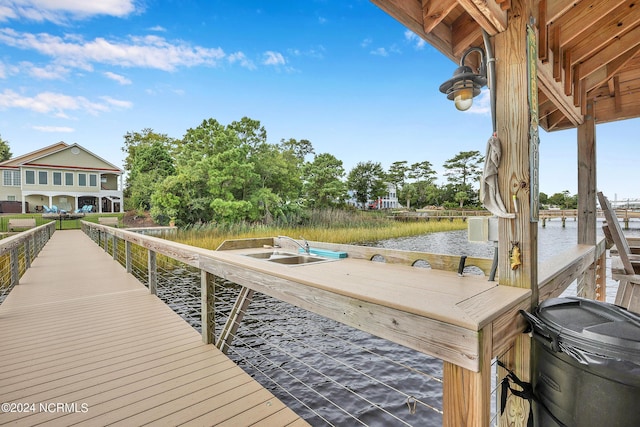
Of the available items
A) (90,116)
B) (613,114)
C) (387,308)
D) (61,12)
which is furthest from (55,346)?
(90,116)

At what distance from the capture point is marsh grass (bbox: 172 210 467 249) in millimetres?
9425

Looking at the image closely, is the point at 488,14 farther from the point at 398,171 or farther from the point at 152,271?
the point at 398,171

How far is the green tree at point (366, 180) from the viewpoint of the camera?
2678 cm

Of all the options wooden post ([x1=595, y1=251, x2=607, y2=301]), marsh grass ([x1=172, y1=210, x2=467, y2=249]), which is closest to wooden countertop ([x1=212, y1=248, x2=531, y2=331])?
wooden post ([x1=595, y1=251, x2=607, y2=301])

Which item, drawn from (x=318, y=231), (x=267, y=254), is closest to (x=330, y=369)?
(x=267, y=254)

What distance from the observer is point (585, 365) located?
2.88 feet

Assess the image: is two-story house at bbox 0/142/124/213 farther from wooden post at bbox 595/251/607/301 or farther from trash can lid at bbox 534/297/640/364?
trash can lid at bbox 534/297/640/364

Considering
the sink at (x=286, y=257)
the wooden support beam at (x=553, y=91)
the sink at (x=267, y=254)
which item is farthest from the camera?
the sink at (x=267, y=254)

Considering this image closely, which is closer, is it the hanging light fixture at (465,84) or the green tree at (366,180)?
the hanging light fixture at (465,84)

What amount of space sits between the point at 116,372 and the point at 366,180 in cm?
2577

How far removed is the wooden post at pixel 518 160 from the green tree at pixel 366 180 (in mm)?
25515

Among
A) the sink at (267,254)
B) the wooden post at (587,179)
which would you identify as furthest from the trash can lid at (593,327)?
the wooden post at (587,179)

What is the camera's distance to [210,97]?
67.2 ft

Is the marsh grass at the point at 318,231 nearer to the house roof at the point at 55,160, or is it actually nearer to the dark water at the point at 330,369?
the dark water at the point at 330,369
